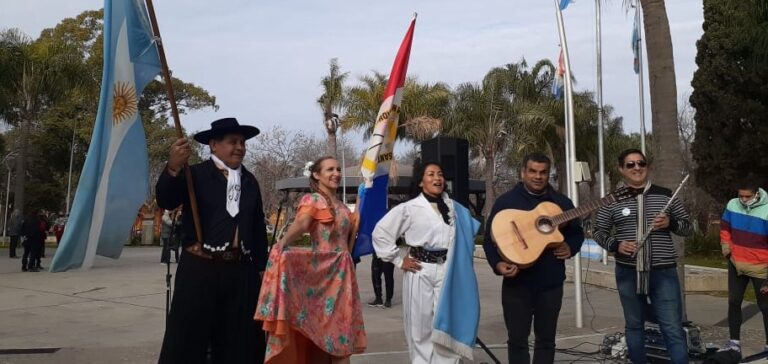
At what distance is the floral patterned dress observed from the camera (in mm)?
5148

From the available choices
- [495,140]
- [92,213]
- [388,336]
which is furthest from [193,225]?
[495,140]

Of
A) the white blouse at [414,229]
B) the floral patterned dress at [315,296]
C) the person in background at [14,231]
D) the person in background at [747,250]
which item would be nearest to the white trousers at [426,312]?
the white blouse at [414,229]

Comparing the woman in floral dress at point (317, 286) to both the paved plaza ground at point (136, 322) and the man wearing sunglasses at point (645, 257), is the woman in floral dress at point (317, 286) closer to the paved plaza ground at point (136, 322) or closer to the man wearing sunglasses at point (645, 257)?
the paved plaza ground at point (136, 322)

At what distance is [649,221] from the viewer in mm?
6016

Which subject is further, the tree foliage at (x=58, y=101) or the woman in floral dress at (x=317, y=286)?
the tree foliage at (x=58, y=101)

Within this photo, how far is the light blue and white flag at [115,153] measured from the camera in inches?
172

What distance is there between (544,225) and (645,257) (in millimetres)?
973

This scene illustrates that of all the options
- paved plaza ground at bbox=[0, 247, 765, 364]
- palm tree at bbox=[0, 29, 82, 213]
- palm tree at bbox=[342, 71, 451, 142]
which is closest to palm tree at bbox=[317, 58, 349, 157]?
palm tree at bbox=[342, 71, 451, 142]

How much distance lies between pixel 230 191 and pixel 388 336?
180 inches

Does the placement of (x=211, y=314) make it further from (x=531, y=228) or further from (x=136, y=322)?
(x=136, y=322)

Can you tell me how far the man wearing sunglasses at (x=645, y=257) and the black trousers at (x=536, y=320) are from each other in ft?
2.70

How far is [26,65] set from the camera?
30.9 m

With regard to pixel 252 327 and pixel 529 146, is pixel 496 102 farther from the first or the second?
pixel 252 327

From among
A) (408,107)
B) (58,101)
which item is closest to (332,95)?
(408,107)
